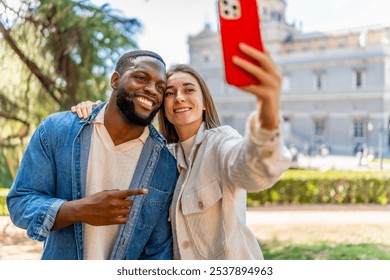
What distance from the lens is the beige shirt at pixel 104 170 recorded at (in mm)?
895

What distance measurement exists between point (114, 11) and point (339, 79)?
18.7 feet

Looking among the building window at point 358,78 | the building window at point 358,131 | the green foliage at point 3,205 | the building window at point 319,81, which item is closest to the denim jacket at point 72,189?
the green foliage at point 3,205

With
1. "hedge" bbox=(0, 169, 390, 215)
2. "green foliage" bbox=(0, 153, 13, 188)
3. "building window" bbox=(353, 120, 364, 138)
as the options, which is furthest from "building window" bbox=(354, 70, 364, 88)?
"green foliage" bbox=(0, 153, 13, 188)

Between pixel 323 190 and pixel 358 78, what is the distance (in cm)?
331

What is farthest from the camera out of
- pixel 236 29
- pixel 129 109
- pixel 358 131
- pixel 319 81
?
pixel 319 81

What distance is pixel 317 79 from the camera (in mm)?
7648

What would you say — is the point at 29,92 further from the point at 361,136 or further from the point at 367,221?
the point at 361,136

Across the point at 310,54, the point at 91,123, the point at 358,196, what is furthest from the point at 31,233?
the point at 310,54

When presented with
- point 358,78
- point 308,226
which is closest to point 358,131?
point 308,226

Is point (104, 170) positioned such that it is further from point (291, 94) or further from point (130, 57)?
point (291, 94)

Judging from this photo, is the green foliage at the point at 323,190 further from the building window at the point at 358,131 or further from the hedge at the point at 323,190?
the building window at the point at 358,131

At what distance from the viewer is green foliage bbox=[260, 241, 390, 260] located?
8.02 ft

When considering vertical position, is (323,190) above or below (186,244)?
below

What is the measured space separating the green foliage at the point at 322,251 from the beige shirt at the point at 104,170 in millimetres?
1750
